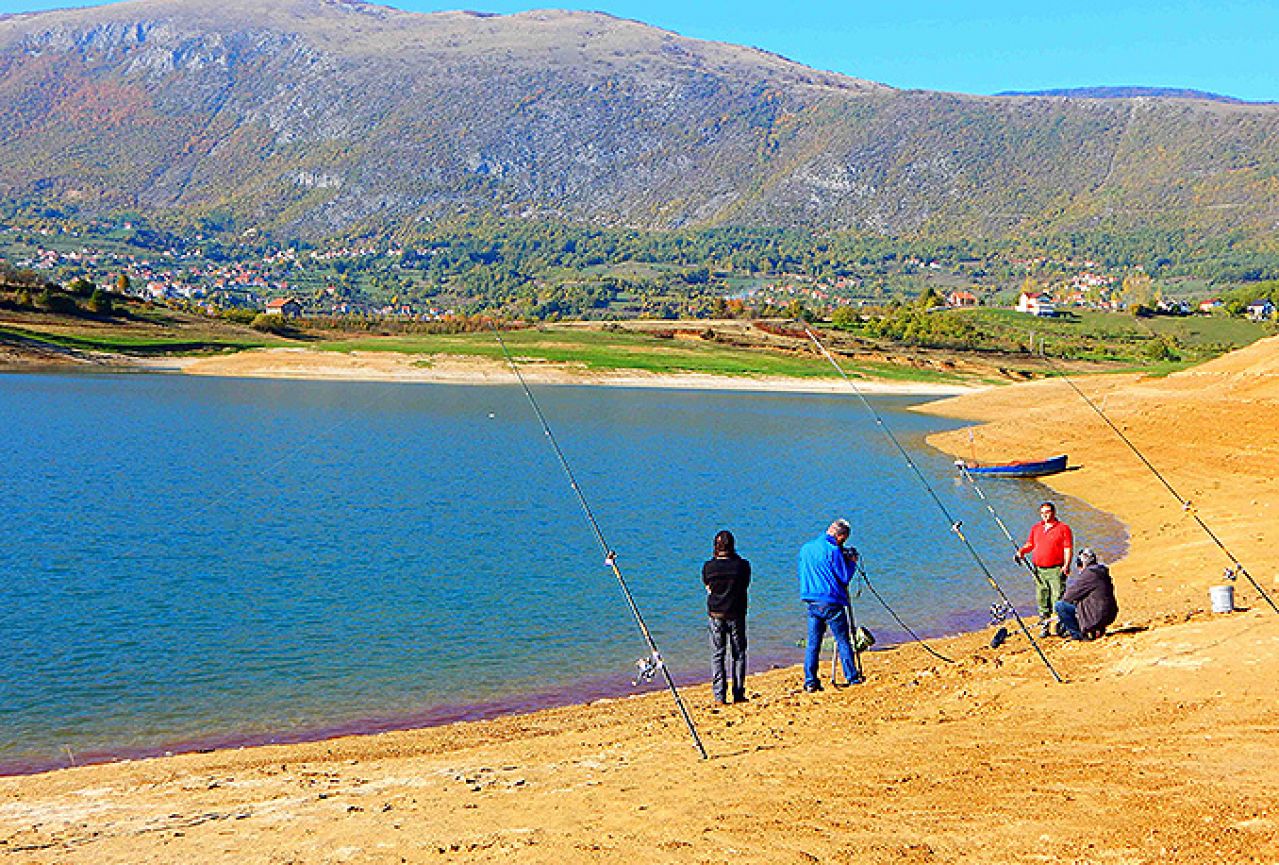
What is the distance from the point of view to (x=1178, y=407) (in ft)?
137

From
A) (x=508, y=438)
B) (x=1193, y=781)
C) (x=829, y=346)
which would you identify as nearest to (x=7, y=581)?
(x=1193, y=781)

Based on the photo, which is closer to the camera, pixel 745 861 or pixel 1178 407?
pixel 745 861

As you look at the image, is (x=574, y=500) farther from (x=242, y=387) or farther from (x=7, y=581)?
(x=242, y=387)

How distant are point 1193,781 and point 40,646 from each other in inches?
550

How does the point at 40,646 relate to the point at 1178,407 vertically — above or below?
below

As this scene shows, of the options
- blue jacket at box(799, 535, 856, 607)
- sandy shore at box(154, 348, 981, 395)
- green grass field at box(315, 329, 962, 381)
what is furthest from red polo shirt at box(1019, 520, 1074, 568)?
green grass field at box(315, 329, 962, 381)

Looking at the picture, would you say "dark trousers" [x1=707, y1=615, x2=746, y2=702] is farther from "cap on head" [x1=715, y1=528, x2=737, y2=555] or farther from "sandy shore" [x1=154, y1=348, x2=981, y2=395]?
"sandy shore" [x1=154, y1=348, x2=981, y2=395]

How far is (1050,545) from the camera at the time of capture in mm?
15211

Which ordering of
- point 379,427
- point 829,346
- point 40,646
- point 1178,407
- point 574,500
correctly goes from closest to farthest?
point 40,646
point 574,500
point 1178,407
point 379,427
point 829,346

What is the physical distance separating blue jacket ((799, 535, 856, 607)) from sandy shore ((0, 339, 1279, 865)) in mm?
1007

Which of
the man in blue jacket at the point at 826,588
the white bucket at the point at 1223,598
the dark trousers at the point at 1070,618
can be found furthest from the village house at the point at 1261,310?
the man in blue jacket at the point at 826,588

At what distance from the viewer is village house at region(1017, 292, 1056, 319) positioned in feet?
470

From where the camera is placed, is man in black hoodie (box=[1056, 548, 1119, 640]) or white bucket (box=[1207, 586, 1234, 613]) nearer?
man in black hoodie (box=[1056, 548, 1119, 640])

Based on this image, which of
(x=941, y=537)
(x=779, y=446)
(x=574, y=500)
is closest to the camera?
(x=941, y=537)
